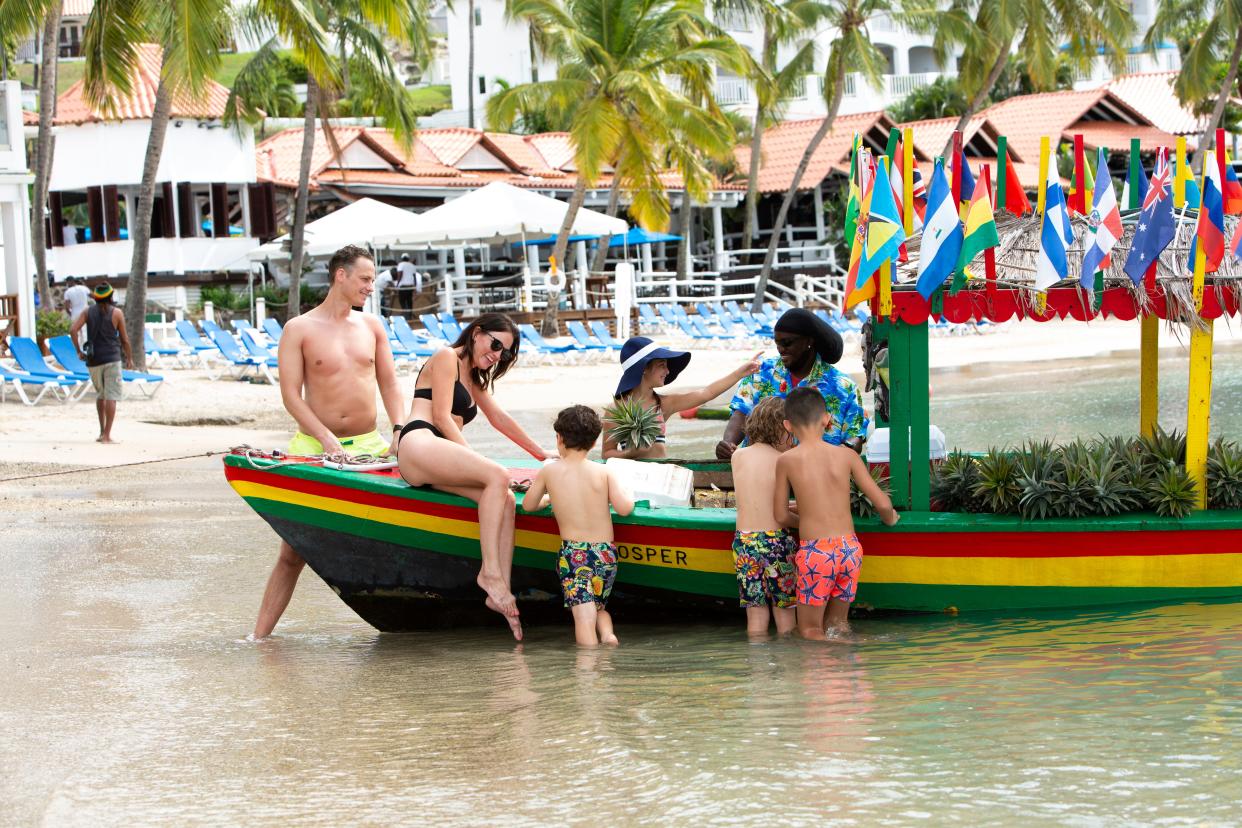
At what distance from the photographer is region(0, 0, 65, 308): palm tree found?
772 inches

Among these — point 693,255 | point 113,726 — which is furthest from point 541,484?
point 693,255

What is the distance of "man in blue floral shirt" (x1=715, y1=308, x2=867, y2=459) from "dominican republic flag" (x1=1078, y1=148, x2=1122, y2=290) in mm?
1162

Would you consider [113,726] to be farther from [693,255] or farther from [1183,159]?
[693,255]

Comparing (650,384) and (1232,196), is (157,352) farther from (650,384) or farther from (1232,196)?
(1232,196)

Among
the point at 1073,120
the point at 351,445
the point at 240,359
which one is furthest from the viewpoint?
the point at 1073,120

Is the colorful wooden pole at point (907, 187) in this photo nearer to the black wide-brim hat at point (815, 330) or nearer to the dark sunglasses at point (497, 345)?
the black wide-brim hat at point (815, 330)

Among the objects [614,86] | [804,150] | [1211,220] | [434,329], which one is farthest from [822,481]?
[804,150]

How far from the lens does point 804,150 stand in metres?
39.9

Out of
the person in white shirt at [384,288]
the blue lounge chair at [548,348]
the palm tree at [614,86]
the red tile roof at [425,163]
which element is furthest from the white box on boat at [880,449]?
the red tile roof at [425,163]

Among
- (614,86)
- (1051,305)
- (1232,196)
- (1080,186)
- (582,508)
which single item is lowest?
(582,508)

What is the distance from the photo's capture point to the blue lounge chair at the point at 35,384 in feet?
56.1

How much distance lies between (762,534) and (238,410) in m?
13.0

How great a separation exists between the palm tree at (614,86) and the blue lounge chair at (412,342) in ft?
14.5

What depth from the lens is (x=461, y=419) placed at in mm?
6785
